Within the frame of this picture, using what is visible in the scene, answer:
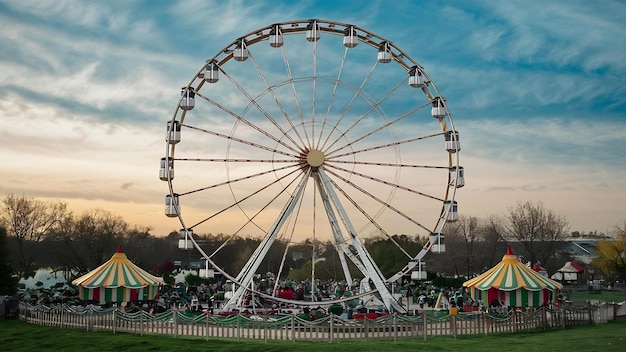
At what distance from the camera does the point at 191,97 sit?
101 feet

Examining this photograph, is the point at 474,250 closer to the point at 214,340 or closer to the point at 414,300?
the point at 414,300

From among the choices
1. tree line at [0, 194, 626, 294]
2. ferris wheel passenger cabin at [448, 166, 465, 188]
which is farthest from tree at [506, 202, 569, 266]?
ferris wheel passenger cabin at [448, 166, 465, 188]

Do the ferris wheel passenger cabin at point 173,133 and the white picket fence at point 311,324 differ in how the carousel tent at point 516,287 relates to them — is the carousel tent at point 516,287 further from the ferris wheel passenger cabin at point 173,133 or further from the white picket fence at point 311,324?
the ferris wheel passenger cabin at point 173,133

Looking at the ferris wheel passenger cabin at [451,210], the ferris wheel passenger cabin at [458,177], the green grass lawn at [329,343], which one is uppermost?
the ferris wheel passenger cabin at [458,177]

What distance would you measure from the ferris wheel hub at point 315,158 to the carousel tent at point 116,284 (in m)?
9.10

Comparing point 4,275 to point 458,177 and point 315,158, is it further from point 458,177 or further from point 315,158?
point 458,177

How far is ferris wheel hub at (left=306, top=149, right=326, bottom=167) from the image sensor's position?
3034cm

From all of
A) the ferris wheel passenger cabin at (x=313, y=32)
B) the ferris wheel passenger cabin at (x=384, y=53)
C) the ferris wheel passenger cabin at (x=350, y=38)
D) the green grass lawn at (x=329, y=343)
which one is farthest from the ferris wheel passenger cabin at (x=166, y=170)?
the ferris wheel passenger cabin at (x=384, y=53)

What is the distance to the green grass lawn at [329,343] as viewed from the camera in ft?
67.6

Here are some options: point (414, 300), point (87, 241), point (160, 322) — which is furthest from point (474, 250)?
point (160, 322)

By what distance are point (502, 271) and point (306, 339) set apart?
1100 cm

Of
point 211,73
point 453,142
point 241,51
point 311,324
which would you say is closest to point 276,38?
point 241,51

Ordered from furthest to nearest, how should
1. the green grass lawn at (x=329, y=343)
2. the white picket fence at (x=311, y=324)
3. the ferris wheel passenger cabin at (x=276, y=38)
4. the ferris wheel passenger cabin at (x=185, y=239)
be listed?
the ferris wheel passenger cabin at (x=276, y=38) → the ferris wheel passenger cabin at (x=185, y=239) → the white picket fence at (x=311, y=324) → the green grass lawn at (x=329, y=343)

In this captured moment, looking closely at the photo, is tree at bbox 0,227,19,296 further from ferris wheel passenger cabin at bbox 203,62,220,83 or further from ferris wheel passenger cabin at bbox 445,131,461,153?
ferris wheel passenger cabin at bbox 445,131,461,153
